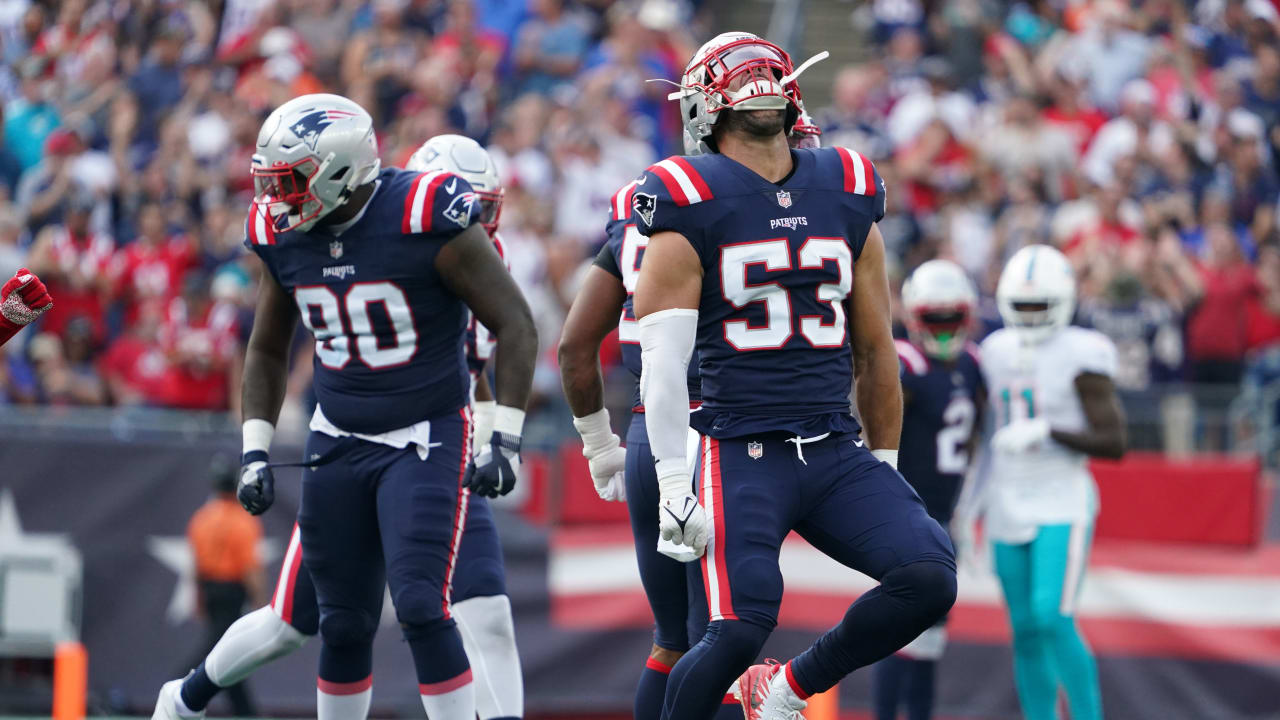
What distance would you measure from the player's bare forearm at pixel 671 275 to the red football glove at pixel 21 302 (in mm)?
1725

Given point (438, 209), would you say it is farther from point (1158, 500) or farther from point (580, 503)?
point (1158, 500)

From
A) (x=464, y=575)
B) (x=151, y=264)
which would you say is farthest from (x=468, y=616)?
(x=151, y=264)

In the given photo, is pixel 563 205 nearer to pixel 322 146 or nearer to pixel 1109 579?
pixel 1109 579

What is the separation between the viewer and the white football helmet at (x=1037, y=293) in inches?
293

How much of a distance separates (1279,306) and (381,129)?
7.03 metres

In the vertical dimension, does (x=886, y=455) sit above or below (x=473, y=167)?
below

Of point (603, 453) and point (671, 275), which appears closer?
point (671, 275)

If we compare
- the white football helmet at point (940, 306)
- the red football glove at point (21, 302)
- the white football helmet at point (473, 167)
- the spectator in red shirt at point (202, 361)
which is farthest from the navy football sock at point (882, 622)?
the spectator in red shirt at point (202, 361)

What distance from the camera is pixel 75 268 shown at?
1187 cm

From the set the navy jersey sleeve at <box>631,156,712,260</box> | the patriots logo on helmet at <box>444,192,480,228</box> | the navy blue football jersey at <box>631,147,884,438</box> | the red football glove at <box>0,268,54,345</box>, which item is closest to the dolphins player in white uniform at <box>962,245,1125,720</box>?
the navy blue football jersey at <box>631,147,884,438</box>

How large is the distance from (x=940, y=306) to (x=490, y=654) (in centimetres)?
272

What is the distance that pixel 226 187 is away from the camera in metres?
13.2

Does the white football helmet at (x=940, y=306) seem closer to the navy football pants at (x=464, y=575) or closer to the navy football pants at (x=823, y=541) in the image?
the navy football pants at (x=464, y=575)

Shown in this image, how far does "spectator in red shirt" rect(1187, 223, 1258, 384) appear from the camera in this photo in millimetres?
10922
